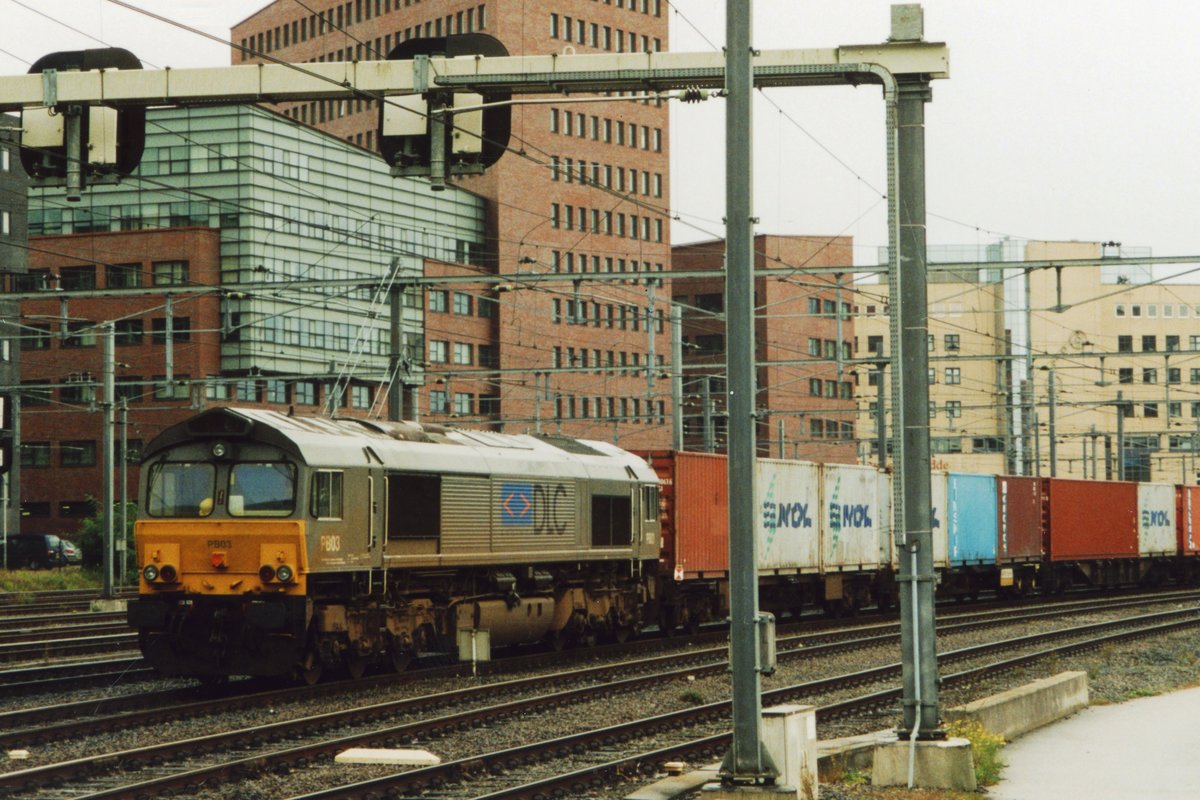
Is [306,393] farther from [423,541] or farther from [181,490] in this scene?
[181,490]

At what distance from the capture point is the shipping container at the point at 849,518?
37.3m

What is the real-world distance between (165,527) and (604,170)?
294 feet

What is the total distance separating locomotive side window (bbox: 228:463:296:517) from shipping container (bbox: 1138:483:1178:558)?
1510 inches

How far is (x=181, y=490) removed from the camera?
70.3ft

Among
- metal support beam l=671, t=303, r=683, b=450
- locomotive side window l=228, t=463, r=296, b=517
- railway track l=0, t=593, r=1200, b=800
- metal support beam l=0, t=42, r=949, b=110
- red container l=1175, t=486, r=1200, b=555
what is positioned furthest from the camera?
red container l=1175, t=486, r=1200, b=555

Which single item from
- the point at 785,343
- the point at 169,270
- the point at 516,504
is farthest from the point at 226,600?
the point at 785,343

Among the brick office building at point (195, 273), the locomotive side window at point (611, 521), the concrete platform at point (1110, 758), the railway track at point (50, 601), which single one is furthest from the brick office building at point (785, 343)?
the concrete platform at point (1110, 758)

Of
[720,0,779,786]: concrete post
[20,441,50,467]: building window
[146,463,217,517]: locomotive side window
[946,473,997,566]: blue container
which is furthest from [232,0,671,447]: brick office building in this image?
[720,0,779,786]: concrete post

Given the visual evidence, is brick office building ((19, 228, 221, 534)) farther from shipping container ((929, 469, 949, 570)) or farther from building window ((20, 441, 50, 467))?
shipping container ((929, 469, 949, 570))

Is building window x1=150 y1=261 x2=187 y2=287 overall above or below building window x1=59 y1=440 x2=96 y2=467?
above

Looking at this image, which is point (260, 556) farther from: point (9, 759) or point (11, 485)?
point (11, 485)

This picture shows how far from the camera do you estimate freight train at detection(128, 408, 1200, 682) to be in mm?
20766

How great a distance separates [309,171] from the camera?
269 feet

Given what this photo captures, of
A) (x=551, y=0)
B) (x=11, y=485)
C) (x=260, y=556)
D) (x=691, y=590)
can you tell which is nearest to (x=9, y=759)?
(x=260, y=556)
